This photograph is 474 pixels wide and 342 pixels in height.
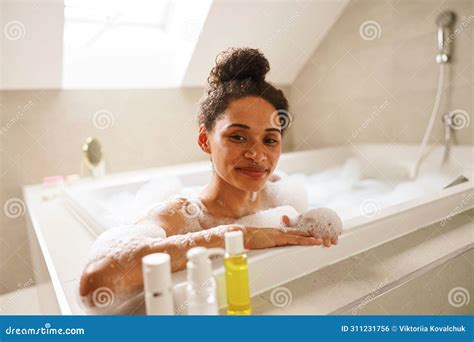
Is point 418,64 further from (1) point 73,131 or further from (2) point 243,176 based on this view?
(1) point 73,131

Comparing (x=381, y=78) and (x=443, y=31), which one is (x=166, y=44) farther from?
(x=443, y=31)

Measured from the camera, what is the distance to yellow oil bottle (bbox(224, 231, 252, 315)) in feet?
1.74

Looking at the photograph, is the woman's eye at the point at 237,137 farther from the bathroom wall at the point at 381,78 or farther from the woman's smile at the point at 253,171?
the bathroom wall at the point at 381,78

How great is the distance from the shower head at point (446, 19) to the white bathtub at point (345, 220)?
618mm

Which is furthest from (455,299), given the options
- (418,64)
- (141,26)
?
(141,26)

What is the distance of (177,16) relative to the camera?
158 cm

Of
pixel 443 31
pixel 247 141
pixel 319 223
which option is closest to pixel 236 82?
pixel 247 141

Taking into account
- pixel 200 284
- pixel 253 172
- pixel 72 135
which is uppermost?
pixel 72 135

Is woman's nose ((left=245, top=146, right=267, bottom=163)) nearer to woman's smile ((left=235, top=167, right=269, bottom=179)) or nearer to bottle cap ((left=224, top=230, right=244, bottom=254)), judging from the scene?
woman's smile ((left=235, top=167, right=269, bottom=179))

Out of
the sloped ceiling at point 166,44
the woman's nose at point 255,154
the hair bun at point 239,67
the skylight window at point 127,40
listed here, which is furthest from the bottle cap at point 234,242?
the skylight window at point 127,40

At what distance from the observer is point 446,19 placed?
163 cm

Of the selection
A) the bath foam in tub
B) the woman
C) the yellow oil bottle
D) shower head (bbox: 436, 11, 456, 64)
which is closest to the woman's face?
the woman

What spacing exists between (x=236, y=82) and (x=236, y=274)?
0.44m
